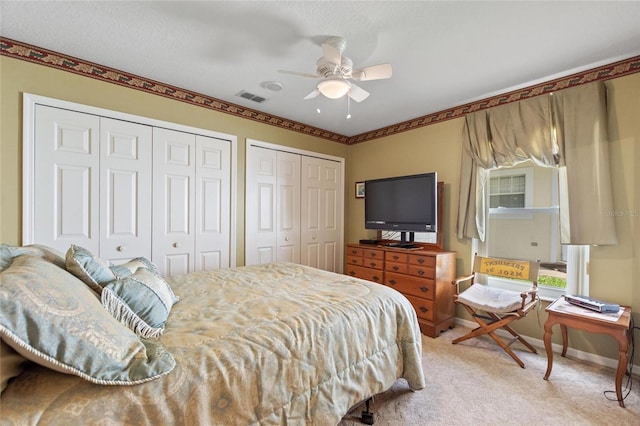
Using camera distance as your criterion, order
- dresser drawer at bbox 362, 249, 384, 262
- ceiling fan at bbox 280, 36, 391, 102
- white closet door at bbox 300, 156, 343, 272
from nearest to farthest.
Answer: ceiling fan at bbox 280, 36, 391, 102 < dresser drawer at bbox 362, 249, 384, 262 < white closet door at bbox 300, 156, 343, 272

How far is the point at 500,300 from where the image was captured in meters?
2.66

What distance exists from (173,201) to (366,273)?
2.46 m

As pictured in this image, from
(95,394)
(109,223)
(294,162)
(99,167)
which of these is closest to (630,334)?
(95,394)

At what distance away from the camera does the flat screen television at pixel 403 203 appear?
3.28 meters

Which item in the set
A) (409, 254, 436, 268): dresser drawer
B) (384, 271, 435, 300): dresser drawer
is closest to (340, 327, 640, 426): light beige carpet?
(384, 271, 435, 300): dresser drawer

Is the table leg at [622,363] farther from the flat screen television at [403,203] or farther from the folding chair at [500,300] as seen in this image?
the flat screen television at [403,203]

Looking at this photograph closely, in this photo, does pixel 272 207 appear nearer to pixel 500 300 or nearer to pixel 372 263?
pixel 372 263

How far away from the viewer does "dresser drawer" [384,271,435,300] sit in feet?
9.98

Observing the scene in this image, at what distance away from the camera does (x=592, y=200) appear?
7.86ft

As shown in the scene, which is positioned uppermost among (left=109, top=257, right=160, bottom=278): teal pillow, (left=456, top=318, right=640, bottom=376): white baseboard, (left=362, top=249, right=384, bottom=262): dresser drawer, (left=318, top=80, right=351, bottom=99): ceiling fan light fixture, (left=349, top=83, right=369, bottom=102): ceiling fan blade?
(left=349, top=83, right=369, bottom=102): ceiling fan blade

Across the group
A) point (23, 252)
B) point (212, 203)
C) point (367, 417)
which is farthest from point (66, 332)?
point (212, 203)

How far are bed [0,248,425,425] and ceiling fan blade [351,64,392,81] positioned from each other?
5.16 feet

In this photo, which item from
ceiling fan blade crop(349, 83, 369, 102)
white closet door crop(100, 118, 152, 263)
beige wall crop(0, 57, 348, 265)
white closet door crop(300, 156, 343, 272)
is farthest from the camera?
white closet door crop(300, 156, 343, 272)

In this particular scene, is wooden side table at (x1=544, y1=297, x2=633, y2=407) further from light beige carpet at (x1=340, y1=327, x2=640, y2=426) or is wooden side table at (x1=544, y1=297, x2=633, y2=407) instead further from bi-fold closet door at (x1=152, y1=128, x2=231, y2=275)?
bi-fold closet door at (x1=152, y1=128, x2=231, y2=275)
